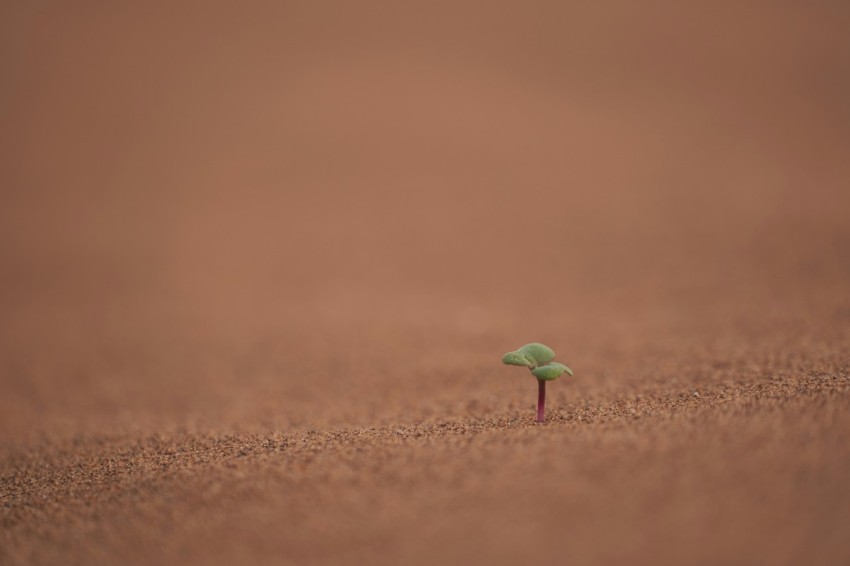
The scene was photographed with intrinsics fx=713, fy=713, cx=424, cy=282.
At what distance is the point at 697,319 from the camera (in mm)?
3762

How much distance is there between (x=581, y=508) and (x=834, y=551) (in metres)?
0.49

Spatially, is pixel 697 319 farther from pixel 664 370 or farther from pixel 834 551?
pixel 834 551

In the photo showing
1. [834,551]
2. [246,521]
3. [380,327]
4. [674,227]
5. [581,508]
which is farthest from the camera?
[674,227]

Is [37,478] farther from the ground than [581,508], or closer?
closer

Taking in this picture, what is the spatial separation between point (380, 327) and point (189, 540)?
2911 mm

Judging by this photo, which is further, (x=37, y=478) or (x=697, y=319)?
(x=697, y=319)

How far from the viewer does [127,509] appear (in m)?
1.88

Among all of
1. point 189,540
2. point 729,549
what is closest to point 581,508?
point 729,549

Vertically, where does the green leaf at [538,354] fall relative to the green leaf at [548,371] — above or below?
above

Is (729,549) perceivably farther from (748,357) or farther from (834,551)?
(748,357)

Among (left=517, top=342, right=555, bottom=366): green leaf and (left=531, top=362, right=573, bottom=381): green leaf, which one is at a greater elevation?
(left=517, top=342, right=555, bottom=366): green leaf

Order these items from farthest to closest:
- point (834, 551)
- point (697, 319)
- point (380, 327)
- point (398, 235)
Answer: point (398, 235), point (380, 327), point (697, 319), point (834, 551)

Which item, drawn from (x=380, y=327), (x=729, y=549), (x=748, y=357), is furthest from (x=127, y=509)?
(x=380, y=327)

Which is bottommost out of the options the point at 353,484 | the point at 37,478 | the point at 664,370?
the point at 37,478
